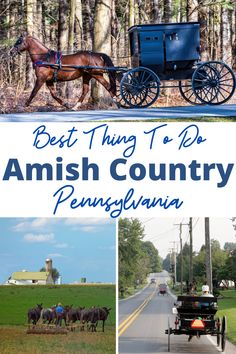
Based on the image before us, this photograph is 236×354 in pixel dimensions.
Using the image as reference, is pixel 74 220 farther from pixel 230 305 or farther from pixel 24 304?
pixel 230 305

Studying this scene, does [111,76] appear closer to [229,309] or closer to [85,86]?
[85,86]

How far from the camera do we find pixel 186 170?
10.9 metres

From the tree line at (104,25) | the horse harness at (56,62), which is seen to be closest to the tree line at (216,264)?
the tree line at (104,25)

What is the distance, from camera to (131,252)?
11.0 metres

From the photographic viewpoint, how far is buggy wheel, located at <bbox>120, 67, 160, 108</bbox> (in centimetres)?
1202

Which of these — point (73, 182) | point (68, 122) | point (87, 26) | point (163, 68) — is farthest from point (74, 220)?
point (87, 26)

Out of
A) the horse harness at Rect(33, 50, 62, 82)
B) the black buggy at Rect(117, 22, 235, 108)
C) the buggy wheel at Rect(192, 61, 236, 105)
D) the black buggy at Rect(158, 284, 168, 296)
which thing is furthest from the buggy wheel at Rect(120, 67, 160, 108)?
the black buggy at Rect(158, 284, 168, 296)

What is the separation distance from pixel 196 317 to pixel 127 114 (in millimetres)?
2266

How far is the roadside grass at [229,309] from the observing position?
10.9 m

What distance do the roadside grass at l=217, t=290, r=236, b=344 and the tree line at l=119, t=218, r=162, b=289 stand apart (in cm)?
80

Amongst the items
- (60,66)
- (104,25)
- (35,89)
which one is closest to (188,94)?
(104,25)

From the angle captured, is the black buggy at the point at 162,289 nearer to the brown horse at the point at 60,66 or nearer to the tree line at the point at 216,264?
the tree line at the point at 216,264

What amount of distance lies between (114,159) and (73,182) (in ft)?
1.45

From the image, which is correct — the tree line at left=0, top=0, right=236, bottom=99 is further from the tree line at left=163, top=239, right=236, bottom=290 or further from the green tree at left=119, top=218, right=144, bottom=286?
the tree line at left=163, top=239, right=236, bottom=290
